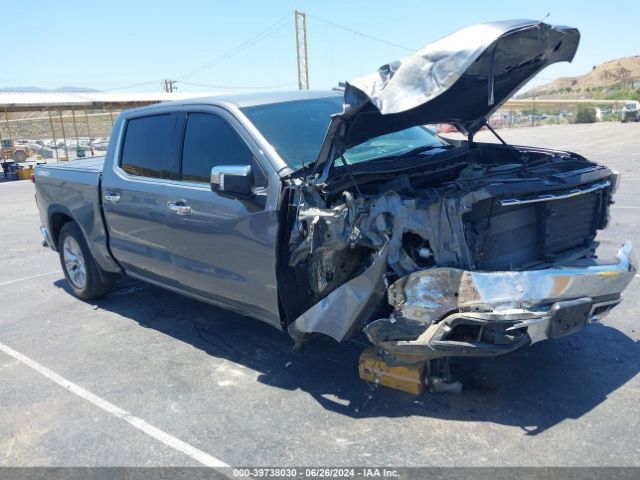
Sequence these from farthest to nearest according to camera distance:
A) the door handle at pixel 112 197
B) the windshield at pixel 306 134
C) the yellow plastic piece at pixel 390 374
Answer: the door handle at pixel 112 197, the windshield at pixel 306 134, the yellow plastic piece at pixel 390 374

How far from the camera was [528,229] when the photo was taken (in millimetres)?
3836

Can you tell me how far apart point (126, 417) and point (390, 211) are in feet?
7.03

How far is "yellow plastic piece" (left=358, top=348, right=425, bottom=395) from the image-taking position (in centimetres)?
377

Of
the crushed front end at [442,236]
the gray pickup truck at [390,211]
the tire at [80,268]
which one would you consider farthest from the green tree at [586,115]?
the tire at [80,268]

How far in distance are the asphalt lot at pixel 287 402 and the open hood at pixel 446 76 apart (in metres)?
1.61

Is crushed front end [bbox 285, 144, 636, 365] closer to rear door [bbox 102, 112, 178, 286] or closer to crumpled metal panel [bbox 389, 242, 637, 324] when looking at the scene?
crumpled metal panel [bbox 389, 242, 637, 324]

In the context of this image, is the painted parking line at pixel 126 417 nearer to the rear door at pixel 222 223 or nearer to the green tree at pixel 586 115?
the rear door at pixel 222 223

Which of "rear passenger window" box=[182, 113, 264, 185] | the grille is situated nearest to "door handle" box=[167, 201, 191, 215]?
"rear passenger window" box=[182, 113, 264, 185]

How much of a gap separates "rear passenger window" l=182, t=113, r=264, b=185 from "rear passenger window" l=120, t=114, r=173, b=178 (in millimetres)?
336

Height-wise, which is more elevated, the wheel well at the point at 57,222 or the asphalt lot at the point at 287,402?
the wheel well at the point at 57,222

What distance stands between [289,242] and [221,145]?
103 cm

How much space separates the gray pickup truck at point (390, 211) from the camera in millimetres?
3297

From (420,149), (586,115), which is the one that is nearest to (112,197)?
(420,149)

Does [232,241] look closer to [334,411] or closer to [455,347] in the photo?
[334,411]
